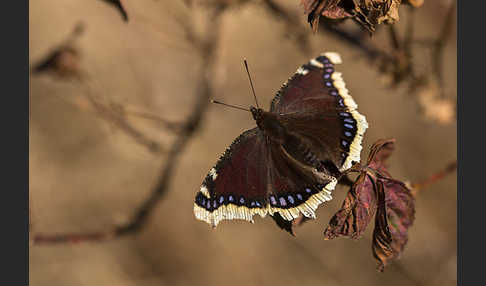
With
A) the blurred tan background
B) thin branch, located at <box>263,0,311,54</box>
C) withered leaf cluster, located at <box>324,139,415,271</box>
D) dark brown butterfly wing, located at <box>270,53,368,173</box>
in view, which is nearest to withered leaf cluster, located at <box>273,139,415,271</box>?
withered leaf cluster, located at <box>324,139,415,271</box>

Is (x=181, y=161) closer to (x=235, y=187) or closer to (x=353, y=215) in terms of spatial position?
(x=235, y=187)

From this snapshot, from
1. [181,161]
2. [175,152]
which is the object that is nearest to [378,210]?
[175,152]

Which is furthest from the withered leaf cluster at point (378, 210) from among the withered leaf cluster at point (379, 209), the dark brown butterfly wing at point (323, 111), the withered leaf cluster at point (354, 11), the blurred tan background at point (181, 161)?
the blurred tan background at point (181, 161)

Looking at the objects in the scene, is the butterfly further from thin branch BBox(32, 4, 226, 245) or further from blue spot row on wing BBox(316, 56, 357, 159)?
thin branch BBox(32, 4, 226, 245)

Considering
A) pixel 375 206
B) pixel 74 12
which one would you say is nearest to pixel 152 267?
pixel 74 12

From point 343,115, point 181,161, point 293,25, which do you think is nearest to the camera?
point 343,115

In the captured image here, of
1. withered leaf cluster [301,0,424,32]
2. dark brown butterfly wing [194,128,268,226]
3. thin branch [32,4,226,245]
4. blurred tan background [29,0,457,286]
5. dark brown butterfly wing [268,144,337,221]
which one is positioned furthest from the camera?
blurred tan background [29,0,457,286]
